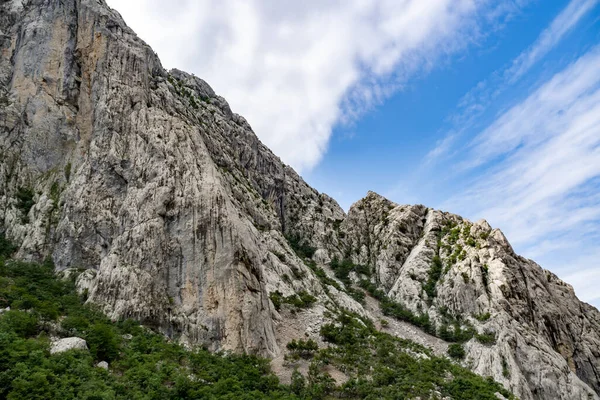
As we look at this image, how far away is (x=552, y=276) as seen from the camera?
72750 mm

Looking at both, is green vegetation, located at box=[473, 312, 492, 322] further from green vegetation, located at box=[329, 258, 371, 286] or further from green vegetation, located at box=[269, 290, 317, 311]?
green vegetation, located at box=[269, 290, 317, 311]

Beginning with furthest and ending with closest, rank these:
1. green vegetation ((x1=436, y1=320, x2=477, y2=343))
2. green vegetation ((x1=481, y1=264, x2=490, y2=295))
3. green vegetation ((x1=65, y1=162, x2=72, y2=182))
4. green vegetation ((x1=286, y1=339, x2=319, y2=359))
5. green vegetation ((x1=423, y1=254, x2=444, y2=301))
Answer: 1. green vegetation ((x1=423, y1=254, x2=444, y2=301))
2. green vegetation ((x1=481, y1=264, x2=490, y2=295))
3. green vegetation ((x1=436, y1=320, x2=477, y2=343))
4. green vegetation ((x1=65, y1=162, x2=72, y2=182))
5. green vegetation ((x1=286, y1=339, x2=319, y2=359))

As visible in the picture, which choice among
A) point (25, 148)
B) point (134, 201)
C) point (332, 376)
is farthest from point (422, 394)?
point (25, 148)

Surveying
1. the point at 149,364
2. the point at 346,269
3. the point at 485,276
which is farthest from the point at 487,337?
the point at 149,364

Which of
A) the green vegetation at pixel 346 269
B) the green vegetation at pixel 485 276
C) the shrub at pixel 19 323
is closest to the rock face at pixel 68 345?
the shrub at pixel 19 323

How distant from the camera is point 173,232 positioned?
41531 mm

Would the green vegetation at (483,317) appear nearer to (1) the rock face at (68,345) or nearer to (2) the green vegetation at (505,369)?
(2) the green vegetation at (505,369)

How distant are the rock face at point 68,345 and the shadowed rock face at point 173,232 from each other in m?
7.20

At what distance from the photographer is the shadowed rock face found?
38.3 metres

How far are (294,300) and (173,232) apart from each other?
16.3m

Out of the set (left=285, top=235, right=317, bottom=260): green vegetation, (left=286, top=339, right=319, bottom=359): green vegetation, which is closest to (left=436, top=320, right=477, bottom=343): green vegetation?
(left=286, top=339, right=319, bottom=359): green vegetation

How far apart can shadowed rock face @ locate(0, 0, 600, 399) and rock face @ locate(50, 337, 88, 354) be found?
23.6ft

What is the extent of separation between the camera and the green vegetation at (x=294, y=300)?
46.3 meters

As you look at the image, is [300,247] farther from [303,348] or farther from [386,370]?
[386,370]
